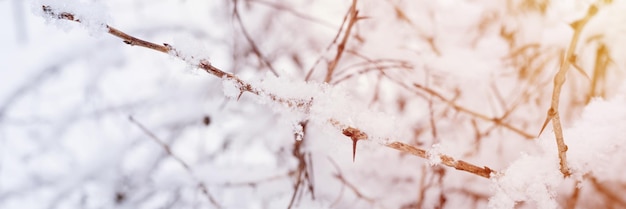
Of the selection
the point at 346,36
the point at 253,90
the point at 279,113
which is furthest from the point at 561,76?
the point at 279,113

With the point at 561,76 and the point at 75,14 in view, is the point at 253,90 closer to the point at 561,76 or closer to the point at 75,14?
the point at 75,14

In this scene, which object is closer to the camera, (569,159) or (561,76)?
(561,76)

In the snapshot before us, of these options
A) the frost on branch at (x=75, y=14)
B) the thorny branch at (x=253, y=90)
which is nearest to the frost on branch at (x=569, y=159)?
the thorny branch at (x=253, y=90)

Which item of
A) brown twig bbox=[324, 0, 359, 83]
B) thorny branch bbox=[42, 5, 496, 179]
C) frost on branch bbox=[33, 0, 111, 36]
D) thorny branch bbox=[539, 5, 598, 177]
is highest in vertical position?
brown twig bbox=[324, 0, 359, 83]

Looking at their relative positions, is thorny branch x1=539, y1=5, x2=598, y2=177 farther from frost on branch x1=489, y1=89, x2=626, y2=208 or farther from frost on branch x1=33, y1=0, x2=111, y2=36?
frost on branch x1=33, y1=0, x2=111, y2=36

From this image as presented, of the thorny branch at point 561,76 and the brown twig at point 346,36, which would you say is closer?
the thorny branch at point 561,76

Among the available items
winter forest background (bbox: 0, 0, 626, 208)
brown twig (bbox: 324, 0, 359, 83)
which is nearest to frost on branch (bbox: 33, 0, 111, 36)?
brown twig (bbox: 324, 0, 359, 83)

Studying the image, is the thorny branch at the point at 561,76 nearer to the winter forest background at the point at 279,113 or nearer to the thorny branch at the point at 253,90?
the thorny branch at the point at 253,90

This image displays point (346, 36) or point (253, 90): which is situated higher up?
point (346, 36)

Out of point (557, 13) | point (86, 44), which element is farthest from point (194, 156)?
point (557, 13)

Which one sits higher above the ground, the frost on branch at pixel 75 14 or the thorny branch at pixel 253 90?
the thorny branch at pixel 253 90
